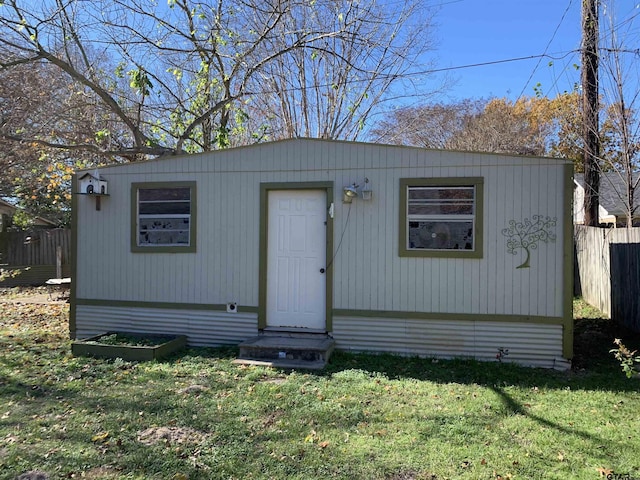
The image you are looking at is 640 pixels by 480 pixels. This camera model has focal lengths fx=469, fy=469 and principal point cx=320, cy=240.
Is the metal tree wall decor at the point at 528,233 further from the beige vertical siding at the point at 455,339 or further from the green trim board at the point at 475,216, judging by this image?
the beige vertical siding at the point at 455,339

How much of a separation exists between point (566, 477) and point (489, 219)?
3.36 meters

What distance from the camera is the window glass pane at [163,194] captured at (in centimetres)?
662

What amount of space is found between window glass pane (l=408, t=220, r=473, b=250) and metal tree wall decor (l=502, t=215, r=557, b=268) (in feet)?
→ 1.45

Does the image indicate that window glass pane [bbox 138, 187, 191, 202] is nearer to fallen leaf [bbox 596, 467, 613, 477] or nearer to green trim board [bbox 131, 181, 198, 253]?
green trim board [bbox 131, 181, 198, 253]

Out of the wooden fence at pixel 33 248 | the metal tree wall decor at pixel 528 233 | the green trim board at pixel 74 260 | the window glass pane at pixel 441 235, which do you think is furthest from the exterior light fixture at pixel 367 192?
the wooden fence at pixel 33 248

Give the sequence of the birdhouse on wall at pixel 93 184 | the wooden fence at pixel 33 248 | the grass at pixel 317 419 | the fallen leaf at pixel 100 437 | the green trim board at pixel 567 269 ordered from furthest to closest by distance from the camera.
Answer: the wooden fence at pixel 33 248
the birdhouse on wall at pixel 93 184
the green trim board at pixel 567 269
the fallen leaf at pixel 100 437
the grass at pixel 317 419

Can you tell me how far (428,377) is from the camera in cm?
511

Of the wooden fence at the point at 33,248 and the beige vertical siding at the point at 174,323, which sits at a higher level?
the wooden fence at the point at 33,248

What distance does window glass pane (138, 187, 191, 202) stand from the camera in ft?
21.7

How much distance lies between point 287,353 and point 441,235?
2.39 metres

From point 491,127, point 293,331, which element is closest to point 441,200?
point 293,331

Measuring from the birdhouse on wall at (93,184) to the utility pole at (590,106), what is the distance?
8732mm

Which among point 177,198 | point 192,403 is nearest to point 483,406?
point 192,403

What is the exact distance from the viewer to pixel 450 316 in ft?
19.1
